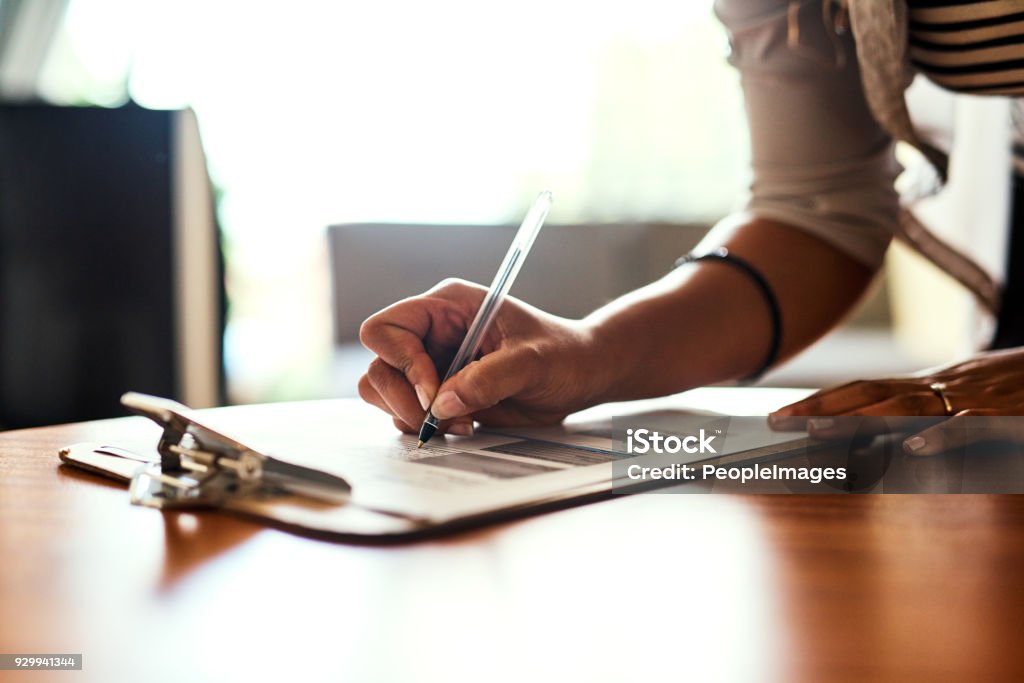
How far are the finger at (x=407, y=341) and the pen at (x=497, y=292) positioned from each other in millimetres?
23

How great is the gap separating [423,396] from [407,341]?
0.05 m

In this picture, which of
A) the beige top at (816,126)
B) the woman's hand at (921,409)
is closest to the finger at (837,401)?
the woman's hand at (921,409)

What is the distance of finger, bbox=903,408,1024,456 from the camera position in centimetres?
54

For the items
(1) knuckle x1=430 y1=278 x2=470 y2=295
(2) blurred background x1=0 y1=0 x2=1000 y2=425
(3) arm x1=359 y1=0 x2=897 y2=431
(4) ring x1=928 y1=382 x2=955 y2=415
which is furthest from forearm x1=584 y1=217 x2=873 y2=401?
(2) blurred background x1=0 y1=0 x2=1000 y2=425

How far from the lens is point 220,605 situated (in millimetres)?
313

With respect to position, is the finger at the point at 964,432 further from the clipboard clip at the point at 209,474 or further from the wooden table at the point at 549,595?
the clipboard clip at the point at 209,474

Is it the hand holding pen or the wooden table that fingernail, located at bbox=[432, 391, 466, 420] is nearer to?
the hand holding pen

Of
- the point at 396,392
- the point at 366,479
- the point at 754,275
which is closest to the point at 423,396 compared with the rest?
the point at 396,392

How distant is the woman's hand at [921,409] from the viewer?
0.55m

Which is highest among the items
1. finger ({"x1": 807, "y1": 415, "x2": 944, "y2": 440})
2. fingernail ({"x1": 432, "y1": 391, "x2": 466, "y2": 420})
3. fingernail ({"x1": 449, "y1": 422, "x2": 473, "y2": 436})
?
fingernail ({"x1": 432, "y1": 391, "x2": 466, "y2": 420})

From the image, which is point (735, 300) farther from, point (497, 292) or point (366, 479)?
point (366, 479)

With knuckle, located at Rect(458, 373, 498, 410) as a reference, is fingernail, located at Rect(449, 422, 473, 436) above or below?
below

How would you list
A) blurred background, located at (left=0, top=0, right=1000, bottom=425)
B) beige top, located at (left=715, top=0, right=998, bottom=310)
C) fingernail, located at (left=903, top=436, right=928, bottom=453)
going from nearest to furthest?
1. fingernail, located at (left=903, top=436, right=928, bottom=453)
2. beige top, located at (left=715, top=0, right=998, bottom=310)
3. blurred background, located at (left=0, top=0, right=1000, bottom=425)

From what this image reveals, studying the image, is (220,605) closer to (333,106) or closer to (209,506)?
(209,506)
